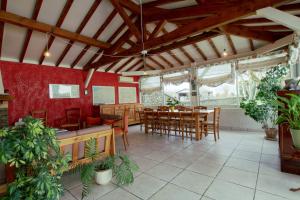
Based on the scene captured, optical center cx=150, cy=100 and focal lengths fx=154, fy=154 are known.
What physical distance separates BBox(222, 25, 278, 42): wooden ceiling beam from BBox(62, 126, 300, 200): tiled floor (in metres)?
2.87

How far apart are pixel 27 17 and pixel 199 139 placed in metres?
5.50

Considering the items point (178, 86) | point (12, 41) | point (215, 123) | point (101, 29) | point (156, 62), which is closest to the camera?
point (215, 123)

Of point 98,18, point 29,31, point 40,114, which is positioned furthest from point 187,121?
point 29,31

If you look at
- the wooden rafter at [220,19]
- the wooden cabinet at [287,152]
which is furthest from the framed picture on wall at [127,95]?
the wooden cabinet at [287,152]

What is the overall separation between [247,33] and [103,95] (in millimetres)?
5961

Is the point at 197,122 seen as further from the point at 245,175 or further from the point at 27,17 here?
the point at 27,17

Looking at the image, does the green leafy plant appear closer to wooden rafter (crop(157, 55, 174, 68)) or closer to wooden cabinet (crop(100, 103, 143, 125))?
wooden cabinet (crop(100, 103, 143, 125))

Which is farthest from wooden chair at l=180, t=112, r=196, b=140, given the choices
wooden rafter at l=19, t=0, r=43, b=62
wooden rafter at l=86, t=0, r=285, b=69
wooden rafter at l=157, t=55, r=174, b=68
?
wooden rafter at l=19, t=0, r=43, b=62

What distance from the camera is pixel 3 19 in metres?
3.37

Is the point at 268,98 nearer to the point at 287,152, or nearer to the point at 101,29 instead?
the point at 287,152

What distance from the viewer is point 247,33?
4141mm

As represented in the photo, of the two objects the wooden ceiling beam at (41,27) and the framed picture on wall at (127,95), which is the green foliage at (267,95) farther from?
the framed picture on wall at (127,95)

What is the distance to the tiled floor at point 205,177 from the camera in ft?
6.59

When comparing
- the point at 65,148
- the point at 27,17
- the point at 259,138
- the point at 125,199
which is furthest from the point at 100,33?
the point at 259,138
